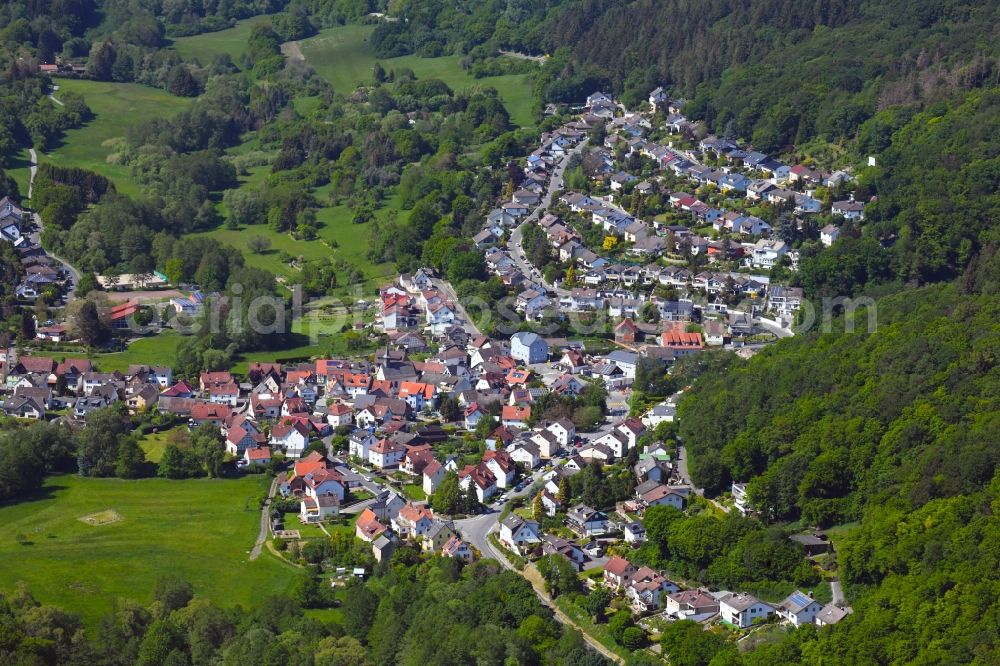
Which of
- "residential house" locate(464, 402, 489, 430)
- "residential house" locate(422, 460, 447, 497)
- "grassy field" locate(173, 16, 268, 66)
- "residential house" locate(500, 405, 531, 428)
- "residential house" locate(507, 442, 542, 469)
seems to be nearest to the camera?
"residential house" locate(422, 460, 447, 497)

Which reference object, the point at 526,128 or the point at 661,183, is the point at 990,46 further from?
the point at 526,128

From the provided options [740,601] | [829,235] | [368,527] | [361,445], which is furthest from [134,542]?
[829,235]

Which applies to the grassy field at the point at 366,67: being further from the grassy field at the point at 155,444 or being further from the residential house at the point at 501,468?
the residential house at the point at 501,468

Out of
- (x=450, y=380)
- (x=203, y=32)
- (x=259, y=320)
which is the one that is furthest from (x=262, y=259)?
(x=203, y=32)

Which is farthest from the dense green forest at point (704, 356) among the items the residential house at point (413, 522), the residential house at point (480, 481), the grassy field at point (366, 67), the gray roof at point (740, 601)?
the residential house at point (480, 481)

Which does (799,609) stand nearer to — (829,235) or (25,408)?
(25,408)

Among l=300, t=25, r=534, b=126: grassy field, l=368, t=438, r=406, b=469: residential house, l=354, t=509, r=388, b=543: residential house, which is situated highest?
l=300, t=25, r=534, b=126: grassy field

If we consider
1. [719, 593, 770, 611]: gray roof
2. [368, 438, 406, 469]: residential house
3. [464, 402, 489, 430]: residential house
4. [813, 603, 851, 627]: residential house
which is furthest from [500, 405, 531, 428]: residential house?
[813, 603, 851, 627]: residential house

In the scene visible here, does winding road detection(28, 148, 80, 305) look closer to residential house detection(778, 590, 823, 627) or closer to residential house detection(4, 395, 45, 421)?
residential house detection(4, 395, 45, 421)
